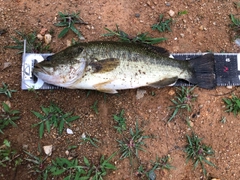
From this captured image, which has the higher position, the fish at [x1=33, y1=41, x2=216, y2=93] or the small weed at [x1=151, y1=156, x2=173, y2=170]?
the fish at [x1=33, y1=41, x2=216, y2=93]

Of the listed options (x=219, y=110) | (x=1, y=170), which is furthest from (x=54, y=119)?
(x=219, y=110)

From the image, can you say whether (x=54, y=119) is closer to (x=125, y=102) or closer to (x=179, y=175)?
(x=125, y=102)

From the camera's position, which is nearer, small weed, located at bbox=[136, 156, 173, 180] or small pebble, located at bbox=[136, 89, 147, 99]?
small weed, located at bbox=[136, 156, 173, 180]

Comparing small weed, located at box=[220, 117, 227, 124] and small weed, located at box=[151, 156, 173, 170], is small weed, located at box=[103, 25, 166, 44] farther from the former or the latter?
small weed, located at box=[151, 156, 173, 170]

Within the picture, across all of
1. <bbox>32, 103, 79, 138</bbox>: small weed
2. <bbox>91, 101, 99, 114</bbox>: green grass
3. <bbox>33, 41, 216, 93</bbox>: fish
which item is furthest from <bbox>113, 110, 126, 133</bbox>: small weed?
<bbox>32, 103, 79, 138</bbox>: small weed

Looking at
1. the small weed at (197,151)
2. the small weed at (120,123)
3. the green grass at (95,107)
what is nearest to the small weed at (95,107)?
the green grass at (95,107)

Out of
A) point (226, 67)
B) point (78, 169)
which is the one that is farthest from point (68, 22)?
point (226, 67)
